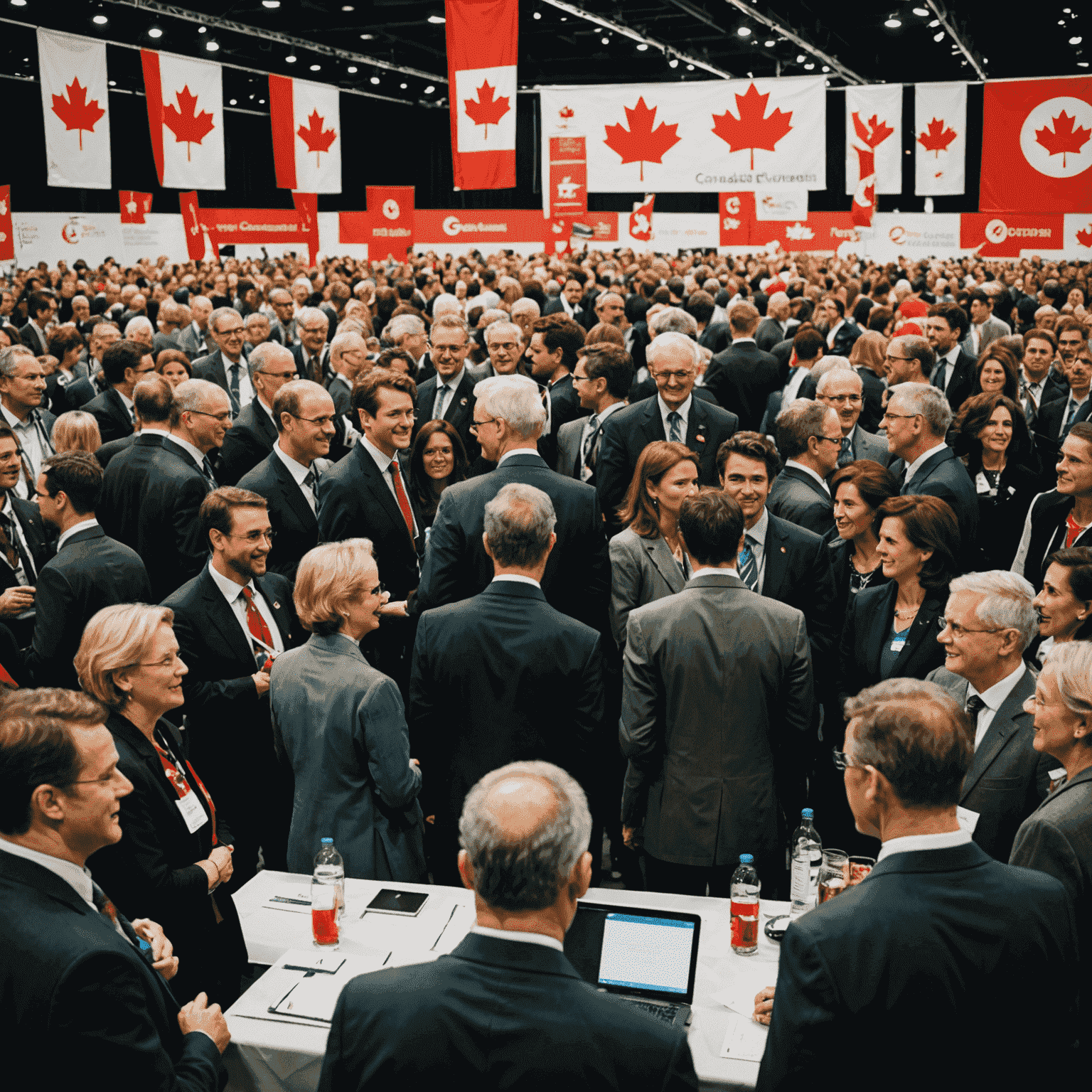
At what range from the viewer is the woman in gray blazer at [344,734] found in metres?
2.90

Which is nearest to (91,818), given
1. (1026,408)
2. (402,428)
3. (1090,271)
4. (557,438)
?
(402,428)

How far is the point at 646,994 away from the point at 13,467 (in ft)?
11.5

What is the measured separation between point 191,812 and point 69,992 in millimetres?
1037

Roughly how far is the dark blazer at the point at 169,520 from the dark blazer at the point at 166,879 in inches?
77.2

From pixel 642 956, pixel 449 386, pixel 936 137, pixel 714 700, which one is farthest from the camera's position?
pixel 936 137

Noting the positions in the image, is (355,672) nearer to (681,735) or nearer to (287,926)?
(287,926)

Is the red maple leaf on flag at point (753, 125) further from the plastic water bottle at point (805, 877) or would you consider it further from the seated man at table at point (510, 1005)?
the seated man at table at point (510, 1005)

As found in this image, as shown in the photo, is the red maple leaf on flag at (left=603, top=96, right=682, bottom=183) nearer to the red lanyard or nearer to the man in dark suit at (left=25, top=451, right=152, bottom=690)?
the man in dark suit at (left=25, top=451, right=152, bottom=690)

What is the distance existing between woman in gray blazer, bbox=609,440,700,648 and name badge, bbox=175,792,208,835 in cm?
161

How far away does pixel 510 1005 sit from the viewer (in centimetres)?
144

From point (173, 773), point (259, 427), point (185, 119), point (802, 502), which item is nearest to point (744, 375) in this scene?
point (802, 502)

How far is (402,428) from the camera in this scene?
4.43m

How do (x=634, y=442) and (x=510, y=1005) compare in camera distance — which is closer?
(x=510, y=1005)

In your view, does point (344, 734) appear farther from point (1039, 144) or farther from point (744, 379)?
point (1039, 144)
